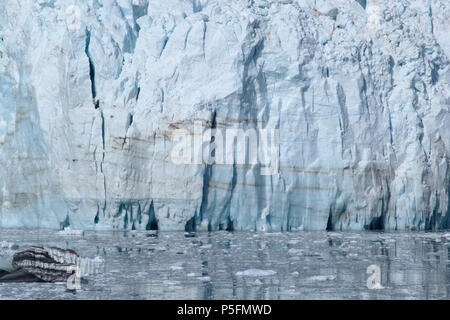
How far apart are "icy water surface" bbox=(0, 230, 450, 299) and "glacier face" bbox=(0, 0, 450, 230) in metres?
0.72

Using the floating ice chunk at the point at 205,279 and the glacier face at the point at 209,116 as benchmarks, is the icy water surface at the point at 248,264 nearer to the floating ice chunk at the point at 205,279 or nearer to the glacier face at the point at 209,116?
the floating ice chunk at the point at 205,279

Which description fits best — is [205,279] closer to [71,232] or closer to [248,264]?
[248,264]

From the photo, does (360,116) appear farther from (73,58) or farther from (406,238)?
(73,58)

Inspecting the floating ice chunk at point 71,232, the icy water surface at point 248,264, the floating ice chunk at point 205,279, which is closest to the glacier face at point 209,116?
the floating ice chunk at point 71,232

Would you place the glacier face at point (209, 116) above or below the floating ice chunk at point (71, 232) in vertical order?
above

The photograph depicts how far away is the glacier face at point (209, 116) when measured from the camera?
11680 mm

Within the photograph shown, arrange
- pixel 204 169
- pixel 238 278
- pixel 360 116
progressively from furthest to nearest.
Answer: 1. pixel 360 116
2. pixel 204 169
3. pixel 238 278

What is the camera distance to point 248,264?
787cm

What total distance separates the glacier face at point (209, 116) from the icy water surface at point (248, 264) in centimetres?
72

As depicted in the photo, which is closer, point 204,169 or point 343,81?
point 204,169

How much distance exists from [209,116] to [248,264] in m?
4.12

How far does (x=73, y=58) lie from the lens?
11.9 m
